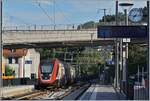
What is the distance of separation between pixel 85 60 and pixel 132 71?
70.7 meters

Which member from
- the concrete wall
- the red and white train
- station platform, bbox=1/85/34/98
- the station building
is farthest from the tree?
the station building

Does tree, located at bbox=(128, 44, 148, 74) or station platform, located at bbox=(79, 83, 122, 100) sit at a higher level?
tree, located at bbox=(128, 44, 148, 74)

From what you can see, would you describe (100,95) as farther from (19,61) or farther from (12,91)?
(19,61)

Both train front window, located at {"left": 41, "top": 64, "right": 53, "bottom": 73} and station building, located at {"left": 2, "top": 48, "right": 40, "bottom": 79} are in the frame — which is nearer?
train front window, located at {"left": 41, "top": 64, "right": 53, "bottom": 73}

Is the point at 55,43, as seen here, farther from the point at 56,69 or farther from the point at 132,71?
the point at 56,69

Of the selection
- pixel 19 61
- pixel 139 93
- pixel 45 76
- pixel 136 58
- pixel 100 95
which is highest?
pixel 136 58

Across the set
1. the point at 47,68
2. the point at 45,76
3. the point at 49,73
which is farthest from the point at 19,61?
the point at 49,73

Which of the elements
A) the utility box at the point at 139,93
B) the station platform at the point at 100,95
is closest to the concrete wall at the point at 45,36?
the station platform at the point at 100,95

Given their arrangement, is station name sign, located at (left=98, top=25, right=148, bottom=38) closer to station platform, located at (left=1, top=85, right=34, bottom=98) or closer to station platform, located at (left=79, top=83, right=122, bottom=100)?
station platform, located at (left=79, top=83, right=122, bottom=100)

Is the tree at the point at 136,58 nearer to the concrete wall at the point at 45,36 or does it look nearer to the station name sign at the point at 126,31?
the concrete wall at the point at 45,36

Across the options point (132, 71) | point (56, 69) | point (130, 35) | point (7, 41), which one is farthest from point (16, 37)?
point (130, 35)

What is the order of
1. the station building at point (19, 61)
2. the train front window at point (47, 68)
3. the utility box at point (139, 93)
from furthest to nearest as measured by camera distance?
the station building at point (19, 61)
the train front window at point (47, 68)
the utility box at point (139, 93)

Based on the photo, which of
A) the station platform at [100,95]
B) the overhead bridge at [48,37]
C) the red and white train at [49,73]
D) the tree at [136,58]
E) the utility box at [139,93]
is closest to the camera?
the utility box at [139,93]

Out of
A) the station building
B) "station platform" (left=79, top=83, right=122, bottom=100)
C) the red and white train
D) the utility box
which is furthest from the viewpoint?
the station building
